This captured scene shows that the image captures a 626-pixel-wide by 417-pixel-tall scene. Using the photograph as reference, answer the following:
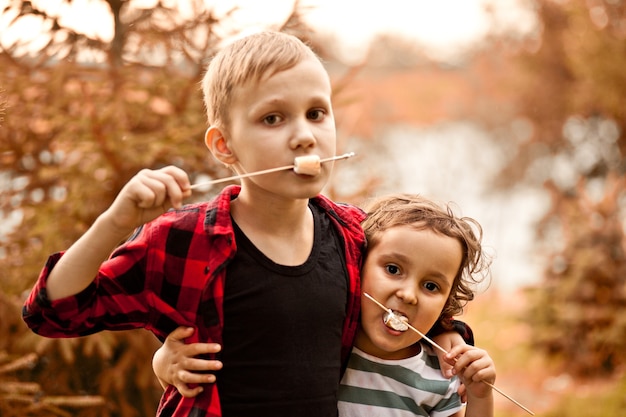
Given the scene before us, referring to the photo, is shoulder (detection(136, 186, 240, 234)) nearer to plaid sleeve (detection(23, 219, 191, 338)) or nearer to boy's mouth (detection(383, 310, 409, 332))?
plaid sleeve (detection(23, 219, 191, 338))

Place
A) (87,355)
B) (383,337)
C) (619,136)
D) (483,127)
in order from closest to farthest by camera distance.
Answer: (383,337) < (87,355) < (619,136) < (483,127)

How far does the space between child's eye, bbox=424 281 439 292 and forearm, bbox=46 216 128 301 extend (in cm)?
82

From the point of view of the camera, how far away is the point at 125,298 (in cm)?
168

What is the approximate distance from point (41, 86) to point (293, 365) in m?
2.73

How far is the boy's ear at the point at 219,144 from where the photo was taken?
1825 millimetres

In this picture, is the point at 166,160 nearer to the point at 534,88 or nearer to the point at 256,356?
the point at 256,356

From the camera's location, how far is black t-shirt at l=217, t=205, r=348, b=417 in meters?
1.74

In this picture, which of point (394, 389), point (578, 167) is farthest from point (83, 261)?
point (578, 167)

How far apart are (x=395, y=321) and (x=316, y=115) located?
1.83 feet

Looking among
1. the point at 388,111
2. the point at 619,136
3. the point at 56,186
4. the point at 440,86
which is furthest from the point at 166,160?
the point at 440,86

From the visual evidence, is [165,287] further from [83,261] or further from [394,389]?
[394,389]

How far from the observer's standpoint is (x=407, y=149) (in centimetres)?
1091

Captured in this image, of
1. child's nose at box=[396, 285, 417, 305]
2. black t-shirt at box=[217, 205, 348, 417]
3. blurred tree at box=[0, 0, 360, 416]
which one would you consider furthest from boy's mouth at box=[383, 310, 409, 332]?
blurred tree at box=[0, 0, 360, 416]

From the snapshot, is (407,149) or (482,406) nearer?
(482,406)
